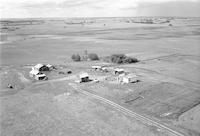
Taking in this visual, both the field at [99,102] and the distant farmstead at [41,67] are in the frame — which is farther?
the distant farmstead at [41,67]

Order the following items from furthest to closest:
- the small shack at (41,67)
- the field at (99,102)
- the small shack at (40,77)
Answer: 1. the small shack at (41,67)
2. the small shack at (40,77)
3. the field at (99,102)

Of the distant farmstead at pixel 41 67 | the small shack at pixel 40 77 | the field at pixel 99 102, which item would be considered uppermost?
the distant farmstead at pixel 41 67

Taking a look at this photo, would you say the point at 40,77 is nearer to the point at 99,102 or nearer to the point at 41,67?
the point at 41,67

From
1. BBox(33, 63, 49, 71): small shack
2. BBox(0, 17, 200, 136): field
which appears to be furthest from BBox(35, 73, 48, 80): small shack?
BBox(33, 63, 49, 71): small shack

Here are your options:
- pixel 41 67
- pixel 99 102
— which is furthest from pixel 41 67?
pixel 99 102

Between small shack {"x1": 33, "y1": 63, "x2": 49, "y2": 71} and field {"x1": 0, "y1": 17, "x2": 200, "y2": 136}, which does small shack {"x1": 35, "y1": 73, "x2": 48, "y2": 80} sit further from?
small shack {"x1": 33, "y1": 63, "x2": 49, "y2": 71}

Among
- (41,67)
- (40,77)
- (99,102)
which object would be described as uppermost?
(41,67)

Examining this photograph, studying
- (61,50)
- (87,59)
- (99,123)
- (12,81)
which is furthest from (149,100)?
(61,50)

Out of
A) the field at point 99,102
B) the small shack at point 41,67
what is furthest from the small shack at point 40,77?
the small shack at point 41,67

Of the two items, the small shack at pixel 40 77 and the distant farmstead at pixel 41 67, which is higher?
the distant farmstead at pixel 41 67

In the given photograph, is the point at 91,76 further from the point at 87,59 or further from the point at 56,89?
the point at 87,59

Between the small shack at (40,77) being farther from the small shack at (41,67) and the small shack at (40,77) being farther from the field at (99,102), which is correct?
the small shack at (41,67)

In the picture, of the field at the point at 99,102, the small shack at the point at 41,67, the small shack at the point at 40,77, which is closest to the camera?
the field at the point at 99,102
